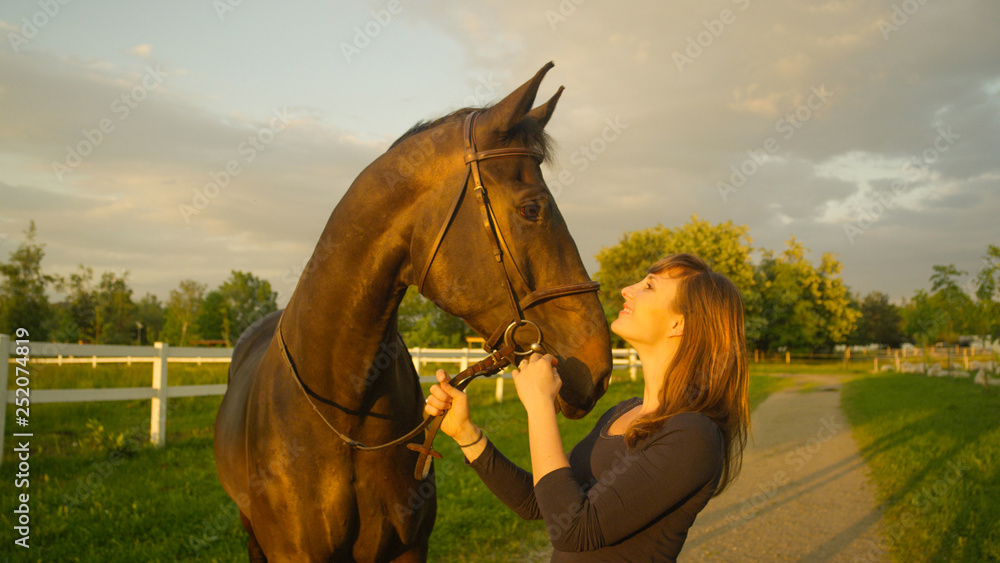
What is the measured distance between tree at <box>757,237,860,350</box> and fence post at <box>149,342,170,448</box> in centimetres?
4000

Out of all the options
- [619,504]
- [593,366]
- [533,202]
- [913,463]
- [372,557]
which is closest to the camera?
[619,504]

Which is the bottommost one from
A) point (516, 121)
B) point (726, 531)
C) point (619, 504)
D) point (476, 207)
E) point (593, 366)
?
point (726, 531)

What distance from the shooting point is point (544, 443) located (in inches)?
64.1

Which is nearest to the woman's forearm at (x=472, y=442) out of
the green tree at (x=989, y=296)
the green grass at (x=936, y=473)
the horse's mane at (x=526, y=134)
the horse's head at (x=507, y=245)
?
the horse's head at (x=507, y=245)

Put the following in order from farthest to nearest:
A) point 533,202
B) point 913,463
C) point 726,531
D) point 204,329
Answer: point 204,329 → point 913,463 → point 726,531 → point 533,202

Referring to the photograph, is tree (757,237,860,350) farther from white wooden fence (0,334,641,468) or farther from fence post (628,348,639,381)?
white wooden fence (0,334,641,468)

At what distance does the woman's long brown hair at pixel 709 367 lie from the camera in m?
1.76

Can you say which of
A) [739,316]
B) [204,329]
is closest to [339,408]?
[739,316]

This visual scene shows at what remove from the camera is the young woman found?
60.5 inches

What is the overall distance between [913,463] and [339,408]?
806 centimetres

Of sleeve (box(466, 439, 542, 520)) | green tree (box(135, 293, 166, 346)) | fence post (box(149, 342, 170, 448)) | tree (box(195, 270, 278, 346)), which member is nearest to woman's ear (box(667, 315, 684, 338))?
sleeve (box(466, 439, 542, 520))

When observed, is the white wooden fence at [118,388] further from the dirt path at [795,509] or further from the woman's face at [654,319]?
the woman's face at [654,319]

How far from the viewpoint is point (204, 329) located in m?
46.9

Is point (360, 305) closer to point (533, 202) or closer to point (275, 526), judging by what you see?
point (533, 202)
